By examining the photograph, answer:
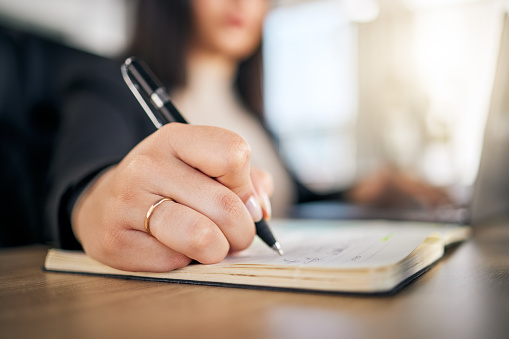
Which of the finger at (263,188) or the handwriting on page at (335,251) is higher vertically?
the finger at (263,188)

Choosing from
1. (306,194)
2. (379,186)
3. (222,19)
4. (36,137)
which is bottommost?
(306,194)

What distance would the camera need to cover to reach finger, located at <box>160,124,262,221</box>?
0.31 meters

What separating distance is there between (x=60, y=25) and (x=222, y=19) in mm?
928

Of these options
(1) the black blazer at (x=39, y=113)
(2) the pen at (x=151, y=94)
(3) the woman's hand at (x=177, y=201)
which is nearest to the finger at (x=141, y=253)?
(3) the woman's hand at (x=177, y=201)

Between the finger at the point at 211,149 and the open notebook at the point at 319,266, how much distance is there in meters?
0.08

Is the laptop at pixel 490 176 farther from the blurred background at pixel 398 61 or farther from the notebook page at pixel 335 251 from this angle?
the blurred background at pixel 398 61

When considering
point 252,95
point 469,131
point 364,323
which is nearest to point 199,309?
point 364,323

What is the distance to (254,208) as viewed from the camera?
36cm

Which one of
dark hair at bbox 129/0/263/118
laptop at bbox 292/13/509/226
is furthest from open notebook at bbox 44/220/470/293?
dark hair at bbox 129/0/263/118

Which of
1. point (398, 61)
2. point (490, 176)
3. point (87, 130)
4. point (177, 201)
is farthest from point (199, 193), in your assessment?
point (398, 61)

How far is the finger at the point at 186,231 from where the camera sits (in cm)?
30

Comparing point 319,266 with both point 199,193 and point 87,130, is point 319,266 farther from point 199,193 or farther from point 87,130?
point 87,130

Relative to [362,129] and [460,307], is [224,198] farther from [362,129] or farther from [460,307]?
[362,129]

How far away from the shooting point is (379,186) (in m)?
0.91
